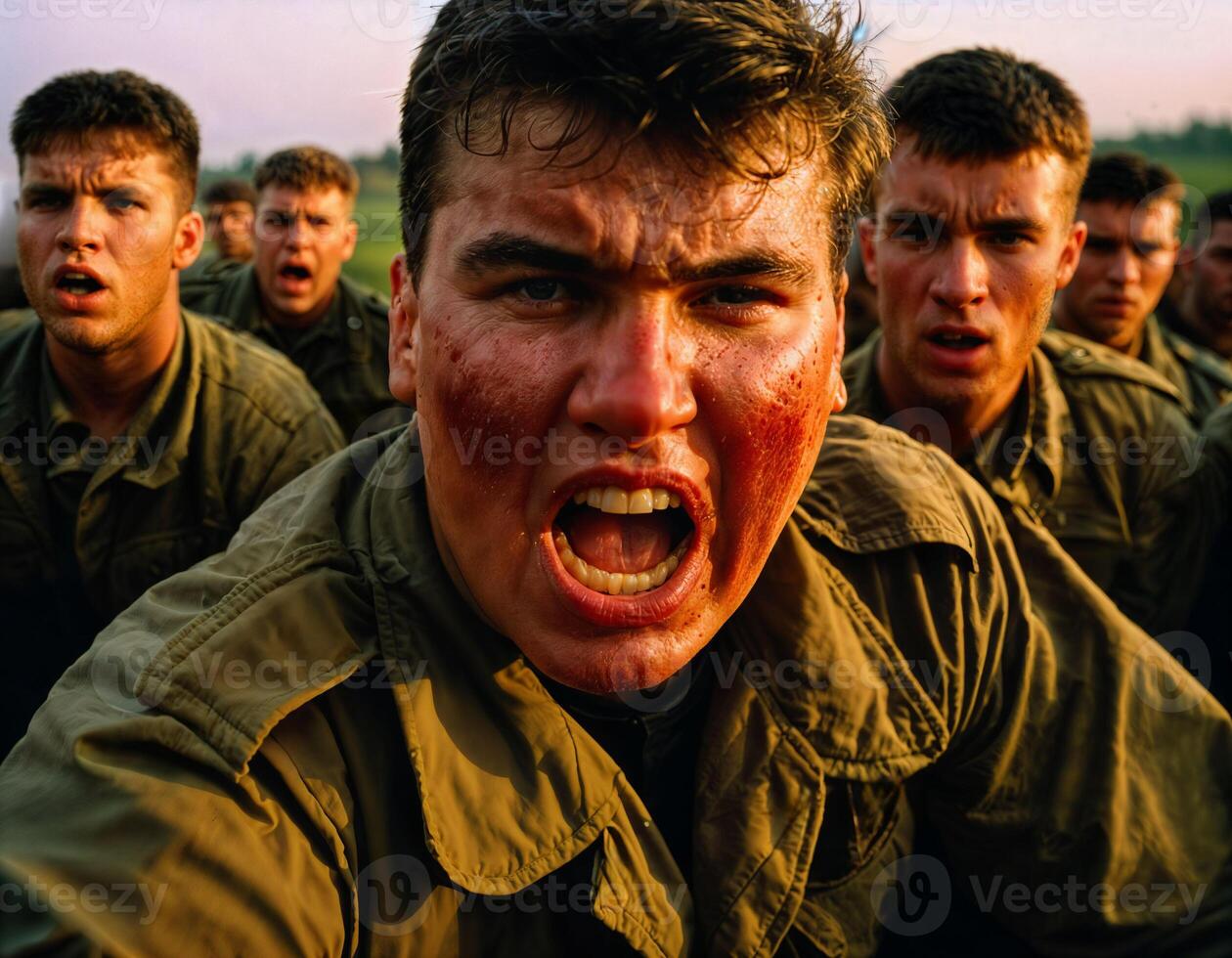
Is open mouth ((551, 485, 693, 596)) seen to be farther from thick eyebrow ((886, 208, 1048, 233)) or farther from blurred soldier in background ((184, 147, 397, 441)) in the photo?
blurred soldier in background ((184, 147, 397, 441))

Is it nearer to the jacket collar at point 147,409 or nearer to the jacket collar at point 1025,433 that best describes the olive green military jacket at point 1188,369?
the jacket collar at point 1025,433

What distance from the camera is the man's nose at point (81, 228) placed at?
4.68 m

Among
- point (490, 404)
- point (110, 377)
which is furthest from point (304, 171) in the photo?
point (490, 404)

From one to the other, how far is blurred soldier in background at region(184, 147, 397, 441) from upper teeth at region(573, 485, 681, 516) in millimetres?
5583

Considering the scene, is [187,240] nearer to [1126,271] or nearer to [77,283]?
[77,283]

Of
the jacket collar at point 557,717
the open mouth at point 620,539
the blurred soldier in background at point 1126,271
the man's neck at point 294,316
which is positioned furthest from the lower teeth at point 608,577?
the man's neck at point 294,316

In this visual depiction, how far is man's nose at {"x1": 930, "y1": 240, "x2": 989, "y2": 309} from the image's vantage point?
400 cm

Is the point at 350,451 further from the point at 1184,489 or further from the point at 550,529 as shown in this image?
the point at 1184,489

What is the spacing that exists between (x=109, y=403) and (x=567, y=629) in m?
3.47

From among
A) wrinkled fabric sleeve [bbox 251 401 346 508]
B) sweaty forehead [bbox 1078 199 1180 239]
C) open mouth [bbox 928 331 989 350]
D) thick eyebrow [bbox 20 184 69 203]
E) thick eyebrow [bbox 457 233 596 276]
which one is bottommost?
wrinkled fabric sleeve [bbox 251 401 346 508]

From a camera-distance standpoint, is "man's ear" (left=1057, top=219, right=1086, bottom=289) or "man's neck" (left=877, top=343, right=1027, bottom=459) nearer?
"man's neck" (left=877, top=343, right=1027, bottom=459)

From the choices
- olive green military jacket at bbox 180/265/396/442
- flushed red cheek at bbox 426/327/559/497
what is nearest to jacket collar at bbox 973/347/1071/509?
flushed red cheek at bbox 426/327/559/497

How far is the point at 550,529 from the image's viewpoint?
6.53ft

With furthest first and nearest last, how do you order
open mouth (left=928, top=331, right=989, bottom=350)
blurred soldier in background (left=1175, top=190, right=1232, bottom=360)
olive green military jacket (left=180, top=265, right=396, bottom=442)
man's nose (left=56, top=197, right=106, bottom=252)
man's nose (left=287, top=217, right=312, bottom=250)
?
man's nose (left=287, top=217, right=312, bottom=250) → olive green military jacket (left=180, top=265, right=396, bottom=442) → blurred soldier in background (left=1175, top=190, right=1232, bottom=360) → man's nose (left=56, top=197, right=106, bottom=252) → open mouth (left=928, top=331, right=989, bottom=350)
